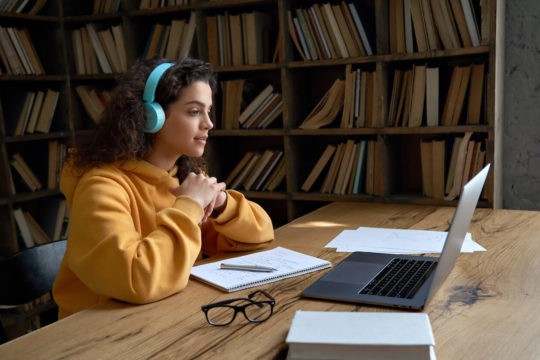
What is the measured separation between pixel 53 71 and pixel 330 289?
8.45 feet

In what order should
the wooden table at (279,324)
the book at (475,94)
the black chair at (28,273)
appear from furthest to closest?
the book at (475,94) < the black chair at (28,273) < the wooden table at (279,324)

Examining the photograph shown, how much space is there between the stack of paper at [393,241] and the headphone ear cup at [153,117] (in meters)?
0.60

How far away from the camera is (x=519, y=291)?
3.97 ft

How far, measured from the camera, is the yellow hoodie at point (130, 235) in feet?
4.05

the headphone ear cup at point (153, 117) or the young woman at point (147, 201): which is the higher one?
the headphone ear cup at point (153, 117)

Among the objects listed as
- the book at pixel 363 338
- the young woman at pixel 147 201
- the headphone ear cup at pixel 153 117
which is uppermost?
the headphone ear cup at pixel 153 117

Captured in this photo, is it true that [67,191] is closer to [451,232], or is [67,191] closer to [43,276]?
[43,276]

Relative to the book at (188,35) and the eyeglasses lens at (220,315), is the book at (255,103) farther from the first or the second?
the eyeglasses lens at (220,315)

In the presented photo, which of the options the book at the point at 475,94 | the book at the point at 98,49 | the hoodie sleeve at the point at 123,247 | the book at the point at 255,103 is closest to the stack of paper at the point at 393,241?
the hoodie sleeve at the point at 123,247

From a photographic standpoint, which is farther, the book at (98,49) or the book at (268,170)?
the book at (98,49)

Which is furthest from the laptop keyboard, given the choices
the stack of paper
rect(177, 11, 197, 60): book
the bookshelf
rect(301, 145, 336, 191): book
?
rect(177, 11, 197, 60): book

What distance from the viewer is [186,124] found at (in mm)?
1586

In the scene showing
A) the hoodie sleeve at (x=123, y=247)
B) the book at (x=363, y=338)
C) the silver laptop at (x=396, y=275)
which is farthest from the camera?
the hoodie sleeve at (x=123, y=247)

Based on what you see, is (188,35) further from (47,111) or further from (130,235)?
(130,235)
